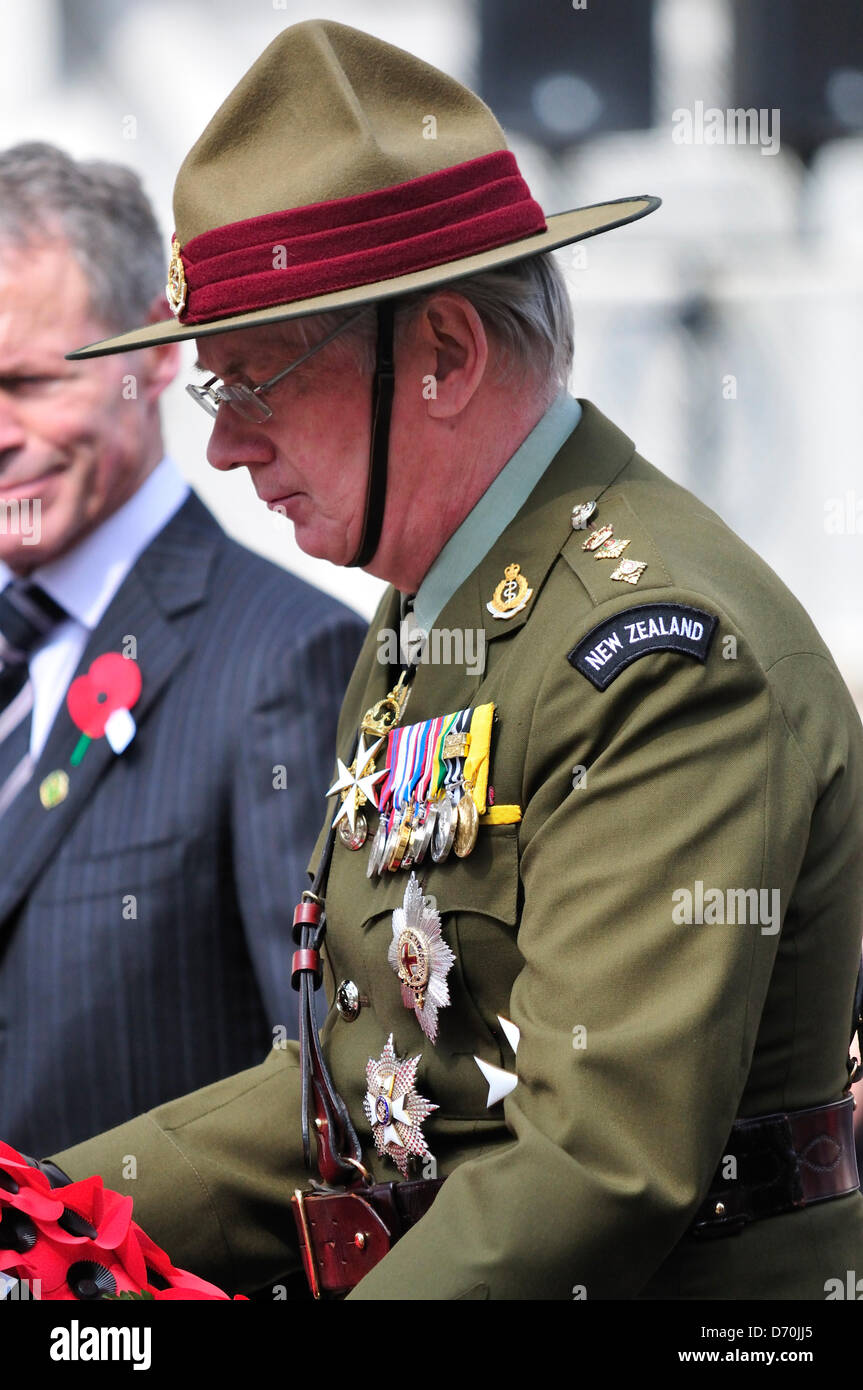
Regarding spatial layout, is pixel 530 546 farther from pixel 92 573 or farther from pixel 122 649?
pixel 92 573

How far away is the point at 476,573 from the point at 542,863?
366 mm

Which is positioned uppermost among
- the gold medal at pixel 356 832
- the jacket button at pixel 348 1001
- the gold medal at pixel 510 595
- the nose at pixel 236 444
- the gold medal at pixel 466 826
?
the nose at pixel 236 444

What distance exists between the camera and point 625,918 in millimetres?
1302

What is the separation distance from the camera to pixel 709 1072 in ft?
4.19

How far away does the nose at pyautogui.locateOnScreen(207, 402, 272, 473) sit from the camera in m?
1.69

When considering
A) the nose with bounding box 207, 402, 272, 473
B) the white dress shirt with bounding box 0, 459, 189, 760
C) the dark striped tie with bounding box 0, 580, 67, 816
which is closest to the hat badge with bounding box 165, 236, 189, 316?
the nose with bounding box 207, 402, 272, 473

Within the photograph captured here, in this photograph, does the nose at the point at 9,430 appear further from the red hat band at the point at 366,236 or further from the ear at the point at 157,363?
the red hat band at the point at 366,236

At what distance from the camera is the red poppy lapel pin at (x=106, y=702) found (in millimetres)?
2559

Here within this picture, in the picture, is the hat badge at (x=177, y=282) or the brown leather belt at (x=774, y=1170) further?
the hat badge at (x=177, y=282)

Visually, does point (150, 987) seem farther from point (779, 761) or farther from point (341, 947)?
point (779, 761)

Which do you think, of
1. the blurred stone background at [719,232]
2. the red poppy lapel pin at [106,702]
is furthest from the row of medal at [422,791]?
the blurred stone background at [719,232]

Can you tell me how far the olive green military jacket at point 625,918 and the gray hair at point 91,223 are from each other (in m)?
1.32

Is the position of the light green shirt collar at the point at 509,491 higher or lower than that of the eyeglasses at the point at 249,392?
lower
